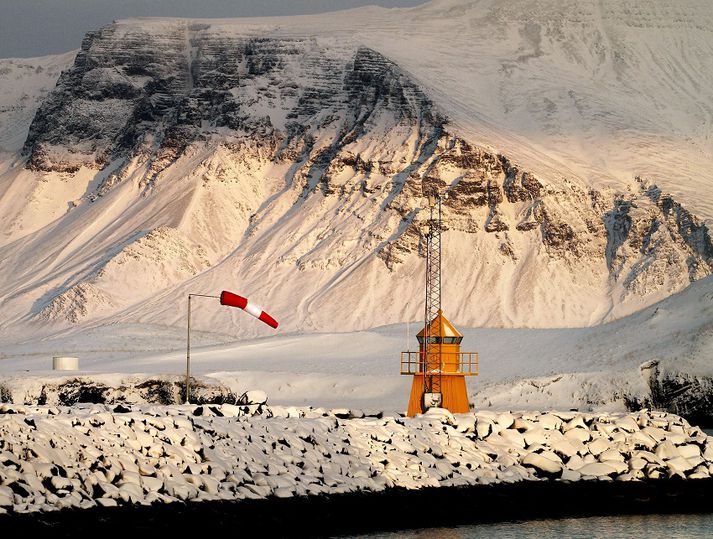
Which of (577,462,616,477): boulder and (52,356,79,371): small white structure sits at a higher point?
(52,356,79,371): small white structure

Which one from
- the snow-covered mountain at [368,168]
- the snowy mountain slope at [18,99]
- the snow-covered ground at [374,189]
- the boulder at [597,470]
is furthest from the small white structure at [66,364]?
the snowy mountain slope at [18,99]

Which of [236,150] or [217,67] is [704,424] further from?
[217,67]

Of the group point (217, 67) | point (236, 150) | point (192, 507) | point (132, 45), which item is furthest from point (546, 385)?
point (132, 45)

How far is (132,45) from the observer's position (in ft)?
568

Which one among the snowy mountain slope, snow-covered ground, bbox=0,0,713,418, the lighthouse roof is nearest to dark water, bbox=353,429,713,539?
the lighthouse roof

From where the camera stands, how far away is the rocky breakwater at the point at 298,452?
35875mm

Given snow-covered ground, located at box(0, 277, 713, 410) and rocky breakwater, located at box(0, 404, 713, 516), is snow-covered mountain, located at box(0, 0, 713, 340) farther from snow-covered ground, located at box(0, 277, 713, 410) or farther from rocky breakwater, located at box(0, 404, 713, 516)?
rocky breakwater, located at box(0, 404, 713, 516)

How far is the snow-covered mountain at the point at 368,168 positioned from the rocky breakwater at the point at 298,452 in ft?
237

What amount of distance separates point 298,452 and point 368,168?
99570 millimetres

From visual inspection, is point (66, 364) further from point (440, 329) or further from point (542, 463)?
point (542, 463)

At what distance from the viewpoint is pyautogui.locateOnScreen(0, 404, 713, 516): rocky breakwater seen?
118 feet

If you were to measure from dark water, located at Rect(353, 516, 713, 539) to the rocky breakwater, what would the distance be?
2.50 metres

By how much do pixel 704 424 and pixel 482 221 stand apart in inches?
2640

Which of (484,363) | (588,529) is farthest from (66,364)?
(588,529)
